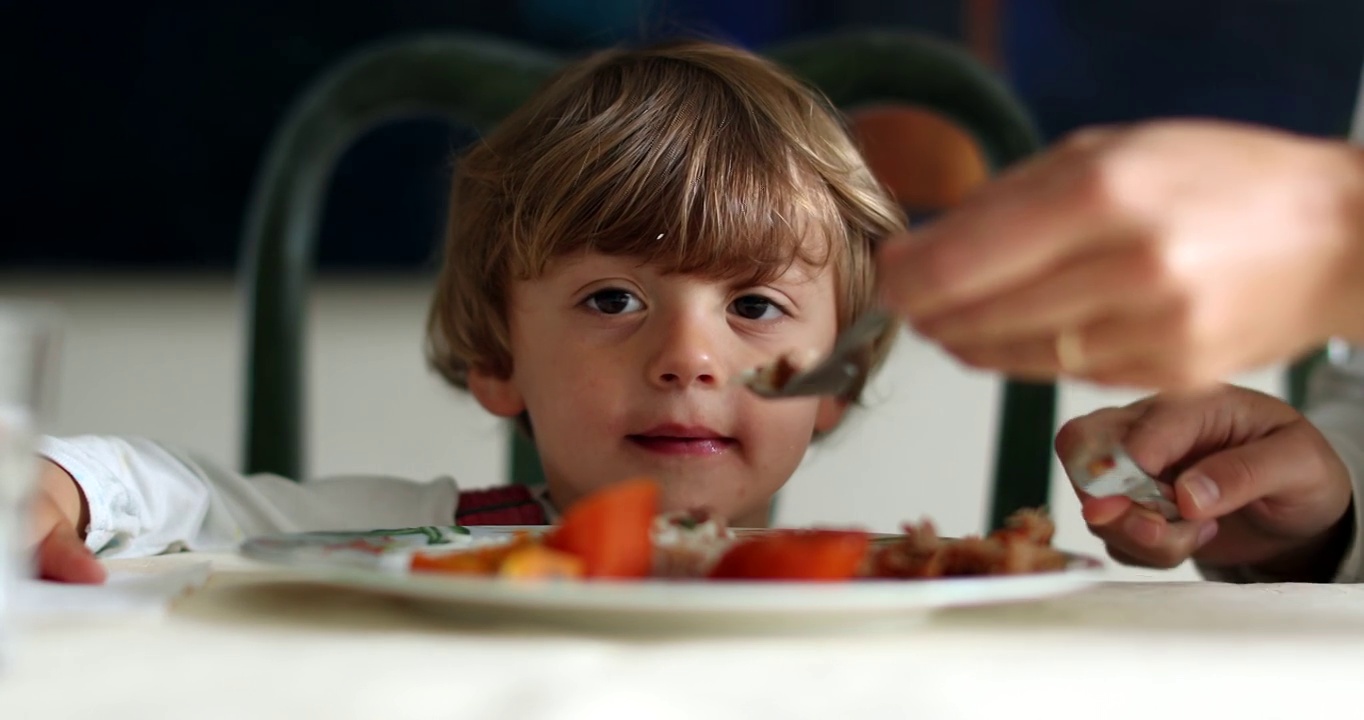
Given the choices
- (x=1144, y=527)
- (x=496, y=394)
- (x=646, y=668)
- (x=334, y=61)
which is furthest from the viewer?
(x=334, y=61)

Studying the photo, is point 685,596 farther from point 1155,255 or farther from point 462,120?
point 462,120

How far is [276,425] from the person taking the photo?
44.0 inches

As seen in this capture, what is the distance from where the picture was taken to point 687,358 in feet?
2.90

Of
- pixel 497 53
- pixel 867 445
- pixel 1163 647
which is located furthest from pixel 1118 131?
pixel 867 445

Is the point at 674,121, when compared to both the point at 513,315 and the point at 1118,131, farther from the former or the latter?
the point at 1118,131

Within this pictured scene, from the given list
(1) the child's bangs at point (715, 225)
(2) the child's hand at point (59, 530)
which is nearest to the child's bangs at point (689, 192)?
(1) the child's bangs at point (715, 225)

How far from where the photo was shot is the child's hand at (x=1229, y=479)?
774 mm

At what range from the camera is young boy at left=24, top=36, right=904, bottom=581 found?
0.92m

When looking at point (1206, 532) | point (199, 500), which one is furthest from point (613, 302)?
point (1206, 532)

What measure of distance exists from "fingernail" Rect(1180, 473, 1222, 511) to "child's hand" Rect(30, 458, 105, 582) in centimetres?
56

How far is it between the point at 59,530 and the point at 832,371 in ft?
1.15

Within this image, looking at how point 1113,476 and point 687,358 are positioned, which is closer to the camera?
point 1113,476

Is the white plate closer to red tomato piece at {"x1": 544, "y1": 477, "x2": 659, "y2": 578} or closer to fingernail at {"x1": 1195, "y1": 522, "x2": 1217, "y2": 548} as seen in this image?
red tomato piece at {"x1": 544, "y1": 477, "x2": 659, "y2": 578}

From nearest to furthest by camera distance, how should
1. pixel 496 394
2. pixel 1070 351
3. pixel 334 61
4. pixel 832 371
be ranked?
pixel 1070 351
pixel 832 371
pixel 496 394
pixel 334 61
